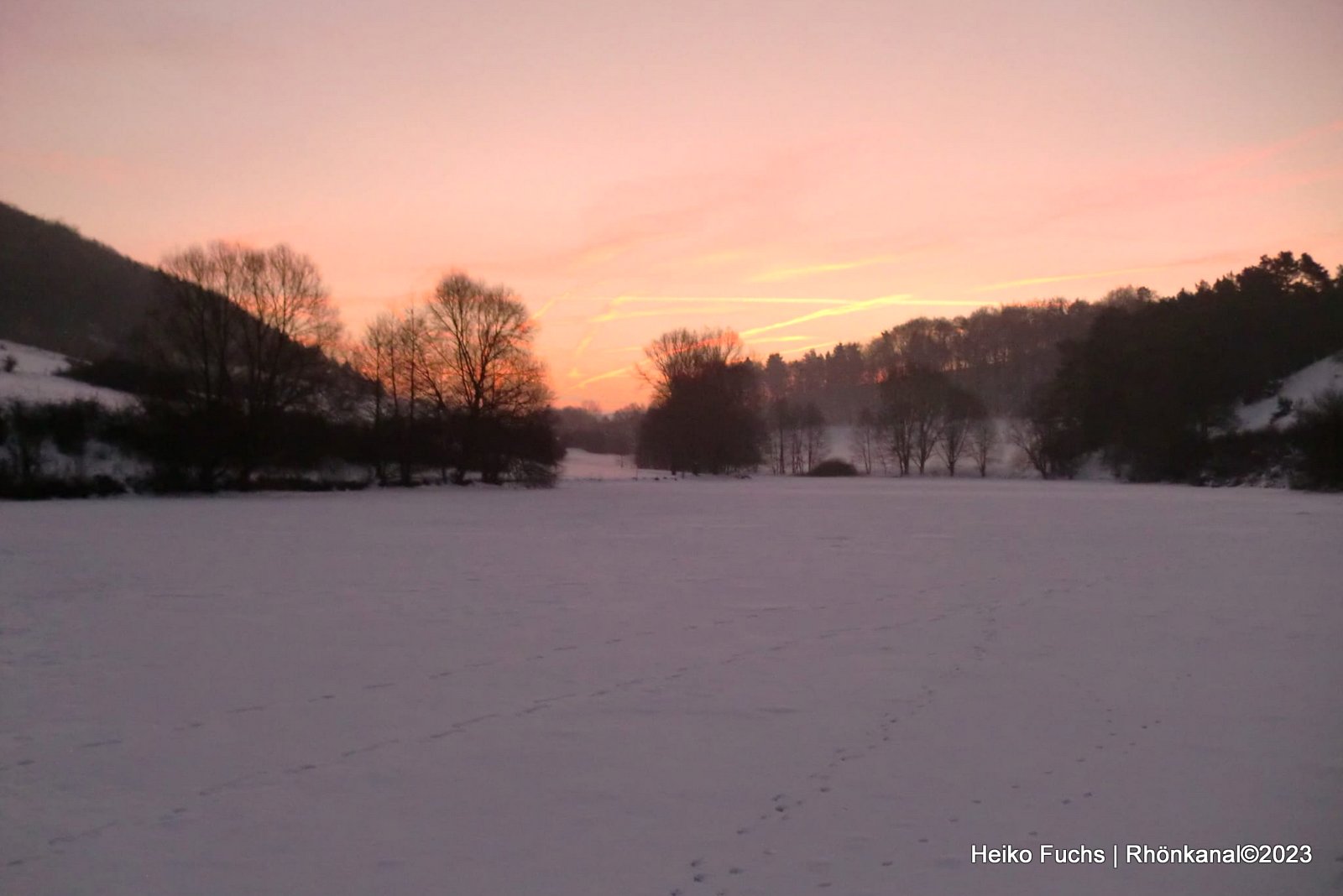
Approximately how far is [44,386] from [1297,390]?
66.3 meters

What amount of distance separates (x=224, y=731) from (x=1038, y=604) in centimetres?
978

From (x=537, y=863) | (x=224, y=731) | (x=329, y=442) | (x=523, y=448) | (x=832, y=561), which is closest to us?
(x=537, y=863)

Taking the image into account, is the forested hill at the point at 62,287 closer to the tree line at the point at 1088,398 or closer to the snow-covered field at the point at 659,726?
the tree line at the point at 1088,398

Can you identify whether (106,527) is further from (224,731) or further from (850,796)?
(850,796)

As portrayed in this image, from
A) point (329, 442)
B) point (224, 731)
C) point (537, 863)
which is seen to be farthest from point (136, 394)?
point (537, 863)

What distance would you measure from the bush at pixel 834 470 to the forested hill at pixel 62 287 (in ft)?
189

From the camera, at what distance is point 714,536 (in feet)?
68.2

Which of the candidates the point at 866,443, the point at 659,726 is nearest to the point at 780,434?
the point at 866,443

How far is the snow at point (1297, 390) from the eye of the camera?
161ft

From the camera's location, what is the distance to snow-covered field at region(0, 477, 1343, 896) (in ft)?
15.6

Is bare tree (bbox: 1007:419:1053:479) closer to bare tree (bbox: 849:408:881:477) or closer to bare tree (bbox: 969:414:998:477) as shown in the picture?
bare tree (bbox: 969:414:998:477)

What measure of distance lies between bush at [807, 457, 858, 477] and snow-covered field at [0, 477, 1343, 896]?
→ 69130 mm

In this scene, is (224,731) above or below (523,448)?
below

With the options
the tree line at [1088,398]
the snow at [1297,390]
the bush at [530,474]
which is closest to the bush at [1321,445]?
the tree line at [1088,398]
